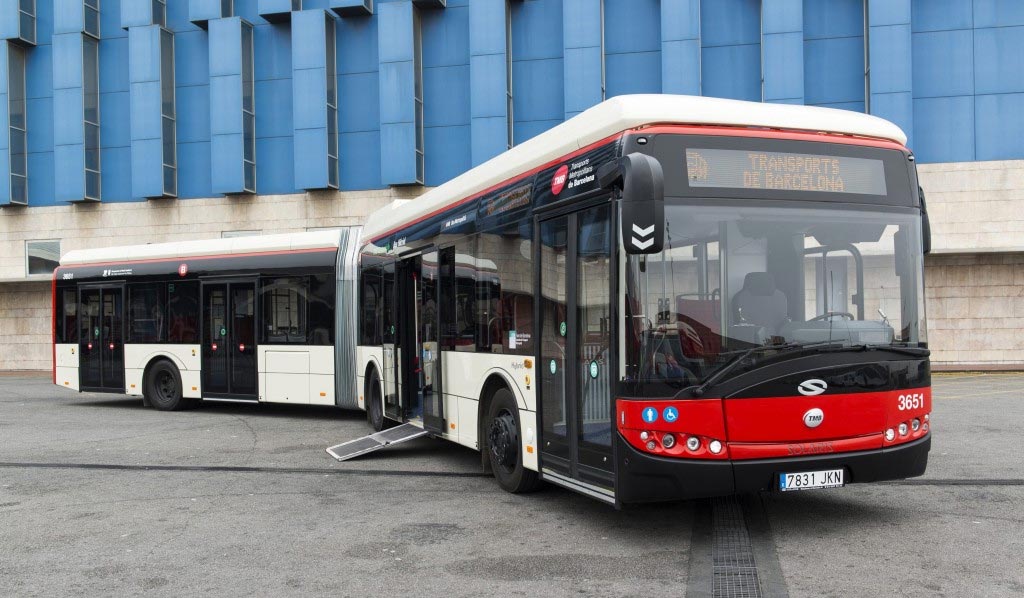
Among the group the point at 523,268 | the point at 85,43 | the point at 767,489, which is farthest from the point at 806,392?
the point at 85,43

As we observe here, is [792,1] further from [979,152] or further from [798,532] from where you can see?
[798,532]

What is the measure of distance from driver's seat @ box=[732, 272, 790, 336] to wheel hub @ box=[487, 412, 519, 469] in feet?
8.87

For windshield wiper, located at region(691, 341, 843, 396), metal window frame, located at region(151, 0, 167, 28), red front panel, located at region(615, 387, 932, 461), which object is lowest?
red front panel, located at region(615, 387, 932, 461)

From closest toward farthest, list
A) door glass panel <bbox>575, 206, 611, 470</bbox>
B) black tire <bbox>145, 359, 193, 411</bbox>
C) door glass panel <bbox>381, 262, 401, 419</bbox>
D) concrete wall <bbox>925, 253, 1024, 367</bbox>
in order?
door glass panel <bbox>575, 206, 611, 470</bbox> → door glass panel <bbox>381, 262, 401, 419</bbox> → black tire <bbox>145, 359, 193, 411</bbox> → concrete wall <bbox>925, 253, 1024, 367</bbox>

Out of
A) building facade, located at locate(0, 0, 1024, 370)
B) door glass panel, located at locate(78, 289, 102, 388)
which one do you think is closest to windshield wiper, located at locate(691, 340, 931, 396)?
door glass panel, located at locate(78, 289, 102, 388)

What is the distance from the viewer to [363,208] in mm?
27250

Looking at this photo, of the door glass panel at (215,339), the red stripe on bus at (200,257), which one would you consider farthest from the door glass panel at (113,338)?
the door glass panel at (215,339)

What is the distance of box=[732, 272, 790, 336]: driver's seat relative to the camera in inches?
253

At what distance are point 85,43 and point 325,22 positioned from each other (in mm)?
7978

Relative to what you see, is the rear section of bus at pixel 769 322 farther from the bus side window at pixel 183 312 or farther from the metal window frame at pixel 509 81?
the metal window frame at pixel 509 81

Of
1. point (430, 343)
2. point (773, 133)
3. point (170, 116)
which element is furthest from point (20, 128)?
point (773, 133)

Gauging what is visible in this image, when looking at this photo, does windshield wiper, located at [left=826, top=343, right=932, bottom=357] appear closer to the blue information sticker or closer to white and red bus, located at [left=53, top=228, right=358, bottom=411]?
the blue information sticker

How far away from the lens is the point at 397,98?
2658cm

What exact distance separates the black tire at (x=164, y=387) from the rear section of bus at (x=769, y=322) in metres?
12.7
